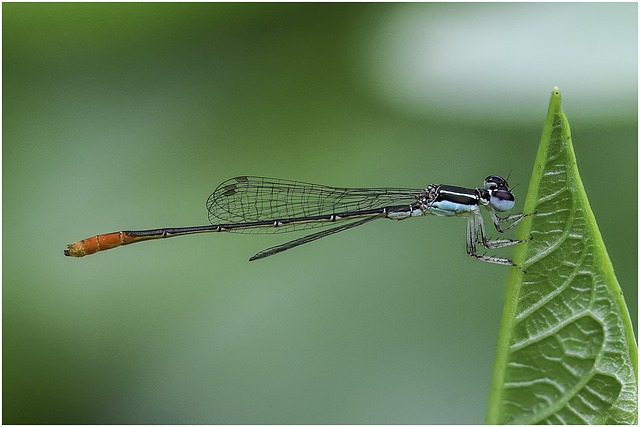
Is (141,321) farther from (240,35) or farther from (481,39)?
(481,39)

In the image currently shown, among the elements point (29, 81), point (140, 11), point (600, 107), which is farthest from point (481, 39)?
point (29, 81)

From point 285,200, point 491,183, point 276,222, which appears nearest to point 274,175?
point 285,200

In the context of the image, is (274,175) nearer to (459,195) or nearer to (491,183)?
(459,195)

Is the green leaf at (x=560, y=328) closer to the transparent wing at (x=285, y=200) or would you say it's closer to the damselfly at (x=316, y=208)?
the damselfly at (x=316, y=208)

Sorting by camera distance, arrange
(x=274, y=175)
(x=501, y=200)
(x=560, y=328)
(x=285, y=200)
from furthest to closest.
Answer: (x=274, y=175) → (x=285, y=200) → (x=501, y=200) → (x=560, y=328)

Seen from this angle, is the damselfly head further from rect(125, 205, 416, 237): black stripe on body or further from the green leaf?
the green leaf

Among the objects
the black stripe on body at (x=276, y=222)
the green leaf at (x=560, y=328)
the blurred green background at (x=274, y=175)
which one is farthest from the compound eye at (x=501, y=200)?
the green leaf at (x=560, y=328)

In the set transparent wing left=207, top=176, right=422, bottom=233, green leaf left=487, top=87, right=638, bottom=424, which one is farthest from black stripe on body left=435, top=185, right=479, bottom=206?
green leaf left=487, top=87, right=638, bottom=424

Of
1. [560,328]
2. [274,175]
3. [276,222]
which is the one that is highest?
[274,175]
